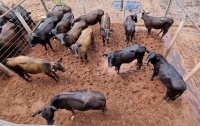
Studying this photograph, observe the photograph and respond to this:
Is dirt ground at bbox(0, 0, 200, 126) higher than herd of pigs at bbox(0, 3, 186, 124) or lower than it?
lower

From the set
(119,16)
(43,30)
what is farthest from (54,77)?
(119,16)

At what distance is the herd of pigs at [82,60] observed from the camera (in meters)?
4.09

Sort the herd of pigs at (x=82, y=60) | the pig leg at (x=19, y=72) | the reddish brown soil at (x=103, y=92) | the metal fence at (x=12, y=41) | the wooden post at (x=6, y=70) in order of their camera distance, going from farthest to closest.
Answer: the metal fence at (x=12, y=41)
the wooden post at (x=6, y=70)
the pig leg at (x=19, y=72)
the reddish brown soil at (x=103, y=92)
the herd of pigs at (x=82, y=60)

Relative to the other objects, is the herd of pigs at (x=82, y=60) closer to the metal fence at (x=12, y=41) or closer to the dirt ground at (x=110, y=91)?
the dirt ground at (x=110, y=91)

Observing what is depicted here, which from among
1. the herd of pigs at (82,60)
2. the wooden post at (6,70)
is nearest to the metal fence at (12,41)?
the wooden post at (6,70)

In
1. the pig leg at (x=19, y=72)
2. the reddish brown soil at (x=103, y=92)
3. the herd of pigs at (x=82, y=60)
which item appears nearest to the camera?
the herd of pigs at (x=82, y=60)

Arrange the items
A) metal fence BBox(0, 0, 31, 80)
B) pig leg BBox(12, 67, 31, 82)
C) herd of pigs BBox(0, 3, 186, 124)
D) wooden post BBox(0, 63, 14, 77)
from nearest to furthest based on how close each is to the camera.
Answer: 1. herd of pigs BBox(0, 3, 186, 124)
2. pig leg BBox(12, 67, 31, 82)
3. wooden post BBox(0, 63, 14, 77)
4. metal fence BBox(0, 0, 31, 80)

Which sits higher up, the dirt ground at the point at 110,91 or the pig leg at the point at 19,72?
the pig leg at the point at 19,72

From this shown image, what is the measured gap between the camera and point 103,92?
197 inches

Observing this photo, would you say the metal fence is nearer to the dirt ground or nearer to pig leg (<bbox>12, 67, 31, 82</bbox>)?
the dirt ground

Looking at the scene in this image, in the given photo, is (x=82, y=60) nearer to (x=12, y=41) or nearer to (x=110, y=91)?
(x=110, y=91)

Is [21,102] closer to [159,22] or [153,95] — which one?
Result: [153,95]

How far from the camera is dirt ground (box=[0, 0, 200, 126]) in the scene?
14.5 feet

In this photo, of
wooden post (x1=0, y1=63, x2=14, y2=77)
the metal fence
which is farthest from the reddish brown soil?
the metal fence
